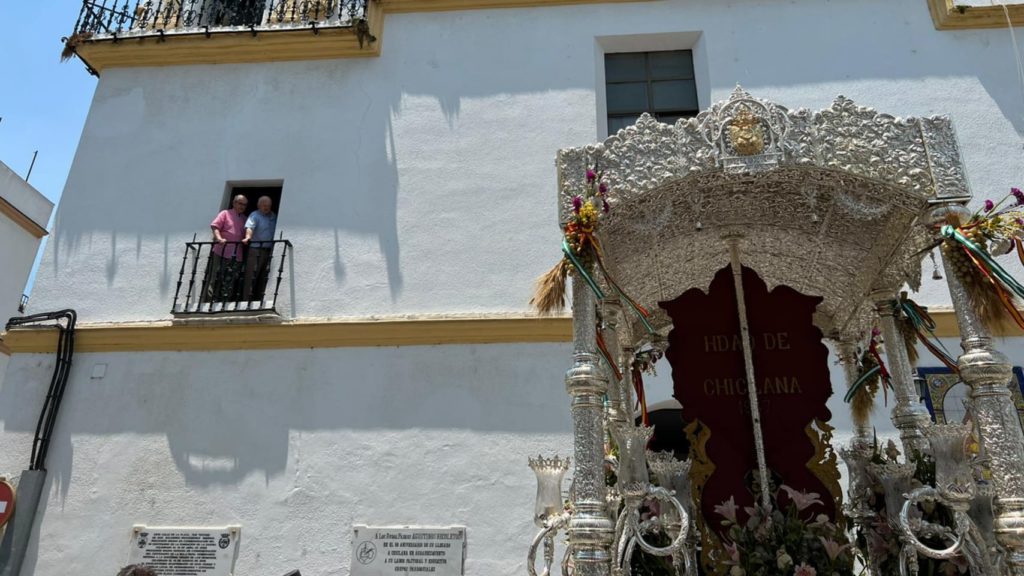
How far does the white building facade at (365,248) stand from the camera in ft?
22.4

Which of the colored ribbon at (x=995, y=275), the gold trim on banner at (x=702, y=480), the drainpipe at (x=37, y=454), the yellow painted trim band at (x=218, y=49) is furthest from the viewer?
the yellow painted trim band at (x=218, y=49)

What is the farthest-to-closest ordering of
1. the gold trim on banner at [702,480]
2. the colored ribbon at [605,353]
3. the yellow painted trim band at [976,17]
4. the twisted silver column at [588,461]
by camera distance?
the yellow painted trim band at [976,17] < the colored ribbon at [605,353] < the gold trim on banner at [702,480] < the twisted silver column at [588,461]

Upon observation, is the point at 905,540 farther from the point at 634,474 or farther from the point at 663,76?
the point at 663,76

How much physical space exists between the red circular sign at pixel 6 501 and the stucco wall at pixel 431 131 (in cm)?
188

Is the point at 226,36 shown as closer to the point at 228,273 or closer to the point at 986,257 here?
the point at 228,273

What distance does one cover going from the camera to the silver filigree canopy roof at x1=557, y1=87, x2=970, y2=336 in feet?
14.1

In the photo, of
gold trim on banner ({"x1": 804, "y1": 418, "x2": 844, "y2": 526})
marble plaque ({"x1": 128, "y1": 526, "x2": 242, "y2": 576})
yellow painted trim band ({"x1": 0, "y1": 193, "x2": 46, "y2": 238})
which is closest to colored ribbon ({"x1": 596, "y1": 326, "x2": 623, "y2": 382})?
gold trim on banner ({"x1": 804, "y1": 418, "x2": 844, "y2": 526})

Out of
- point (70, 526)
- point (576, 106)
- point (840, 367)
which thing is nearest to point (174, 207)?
point (70, 526)

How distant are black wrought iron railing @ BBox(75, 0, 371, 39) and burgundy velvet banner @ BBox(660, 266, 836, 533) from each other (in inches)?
240

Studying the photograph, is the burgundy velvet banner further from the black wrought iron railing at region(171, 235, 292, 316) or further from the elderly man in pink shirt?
the elderly man in pink shirt

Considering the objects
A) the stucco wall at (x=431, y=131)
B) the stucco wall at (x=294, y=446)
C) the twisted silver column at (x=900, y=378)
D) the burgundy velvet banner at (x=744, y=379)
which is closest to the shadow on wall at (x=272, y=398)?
the stucco wall at (x=294, y=446)

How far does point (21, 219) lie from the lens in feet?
38.2

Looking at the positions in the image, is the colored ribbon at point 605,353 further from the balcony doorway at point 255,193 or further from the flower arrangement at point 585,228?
the balcony doorway at point 255,193

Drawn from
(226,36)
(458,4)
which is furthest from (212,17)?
(458,4)
